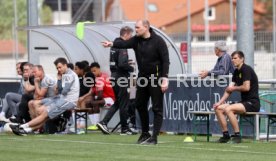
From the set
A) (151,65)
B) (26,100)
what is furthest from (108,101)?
(151,65)

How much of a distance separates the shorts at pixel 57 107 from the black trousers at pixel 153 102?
356 centimetres

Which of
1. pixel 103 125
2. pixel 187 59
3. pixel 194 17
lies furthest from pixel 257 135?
pixel 194 17

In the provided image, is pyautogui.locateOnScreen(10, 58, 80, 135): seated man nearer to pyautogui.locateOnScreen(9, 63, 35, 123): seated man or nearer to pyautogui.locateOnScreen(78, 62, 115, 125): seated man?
pyautogui.locateOnScreen(9, 63, 35, 123): seated man

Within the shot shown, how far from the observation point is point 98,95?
21328mm

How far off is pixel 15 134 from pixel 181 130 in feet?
11.1

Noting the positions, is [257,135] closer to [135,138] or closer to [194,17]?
[135,138]

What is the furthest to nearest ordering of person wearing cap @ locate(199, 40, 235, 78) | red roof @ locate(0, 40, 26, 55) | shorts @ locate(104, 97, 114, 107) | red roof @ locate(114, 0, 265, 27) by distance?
1. red roof @ locate(114, 0, 265, 27)
2. red roof @ locate(0, 40, 26, 55)
3. shorts @ locate(104, 97, 114, 107)
4. person wearing cap @ locate(199, 40, 235, 78)

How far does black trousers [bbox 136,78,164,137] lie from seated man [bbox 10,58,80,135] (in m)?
3.58

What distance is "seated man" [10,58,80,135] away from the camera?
64.5ft

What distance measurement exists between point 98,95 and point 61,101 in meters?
1.67

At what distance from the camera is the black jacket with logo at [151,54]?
16266 mm

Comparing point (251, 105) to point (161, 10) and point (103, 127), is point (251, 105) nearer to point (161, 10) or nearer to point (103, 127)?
point (103, 127)

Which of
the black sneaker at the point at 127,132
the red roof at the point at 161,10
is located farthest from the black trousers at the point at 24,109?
the red roof at the point at 161,10

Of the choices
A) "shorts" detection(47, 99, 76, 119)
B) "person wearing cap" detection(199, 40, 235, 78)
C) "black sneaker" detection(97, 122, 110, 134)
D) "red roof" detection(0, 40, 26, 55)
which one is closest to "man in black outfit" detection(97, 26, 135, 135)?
"black sneaker" detection(97, 122, 110, 134)
